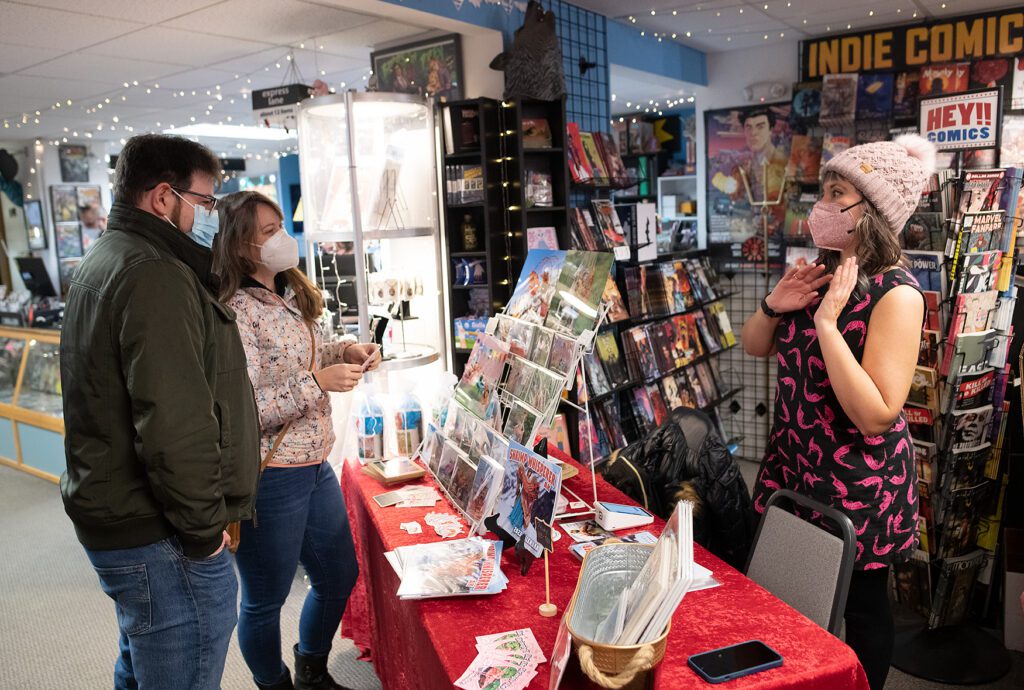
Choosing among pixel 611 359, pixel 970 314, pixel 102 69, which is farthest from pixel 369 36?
pixel 970 314

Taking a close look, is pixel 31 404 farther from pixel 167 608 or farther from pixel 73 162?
pixel 73 162

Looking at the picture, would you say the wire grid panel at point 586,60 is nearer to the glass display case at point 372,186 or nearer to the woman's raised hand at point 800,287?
the glass display case at point 372,186

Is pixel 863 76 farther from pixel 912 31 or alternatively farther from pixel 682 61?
pixel 682 61

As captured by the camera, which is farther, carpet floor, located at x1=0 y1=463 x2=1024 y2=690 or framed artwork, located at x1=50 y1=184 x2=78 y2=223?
framed artwork, located at x1=50 y1=184 x2=78 y2=223

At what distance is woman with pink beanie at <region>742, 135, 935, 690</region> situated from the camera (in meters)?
1.92

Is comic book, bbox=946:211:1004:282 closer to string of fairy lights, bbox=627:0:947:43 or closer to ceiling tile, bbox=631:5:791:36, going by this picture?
string of fairy lights, bbox=627:0:947:43

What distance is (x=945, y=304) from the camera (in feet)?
10.3

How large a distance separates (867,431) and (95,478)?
71.6 inches

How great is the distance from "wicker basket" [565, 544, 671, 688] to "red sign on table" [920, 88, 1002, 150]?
10.5ft

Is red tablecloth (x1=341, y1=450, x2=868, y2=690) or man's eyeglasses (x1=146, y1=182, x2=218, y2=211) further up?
man's eyeglasses (x1=146, y1=182, x2=218, y2=211)

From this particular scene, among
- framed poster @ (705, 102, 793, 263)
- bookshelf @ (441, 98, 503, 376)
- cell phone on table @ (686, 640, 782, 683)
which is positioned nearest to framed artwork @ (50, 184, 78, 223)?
bookshelf @ (441, 98, 503, 376)

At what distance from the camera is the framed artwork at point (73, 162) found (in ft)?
33.9

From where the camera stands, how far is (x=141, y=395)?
159 centimetres

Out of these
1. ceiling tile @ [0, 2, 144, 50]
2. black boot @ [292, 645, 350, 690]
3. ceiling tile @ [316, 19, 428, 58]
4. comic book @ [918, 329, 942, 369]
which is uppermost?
ceiling tile @ [0, 2, 144, 50]
